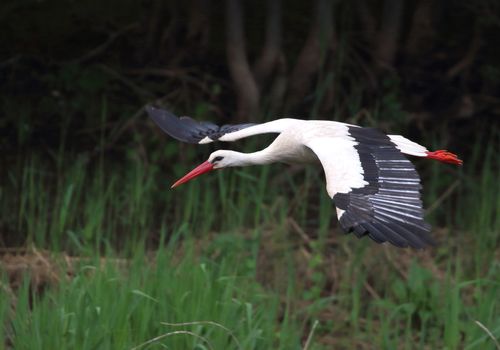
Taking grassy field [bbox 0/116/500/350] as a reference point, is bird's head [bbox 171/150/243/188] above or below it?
above

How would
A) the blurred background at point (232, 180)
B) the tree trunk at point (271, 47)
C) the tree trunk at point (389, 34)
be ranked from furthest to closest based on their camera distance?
the tree trunk at point (389, 34)
the tree trunk at point (271, 47)
the blurred background at point (232, 180)

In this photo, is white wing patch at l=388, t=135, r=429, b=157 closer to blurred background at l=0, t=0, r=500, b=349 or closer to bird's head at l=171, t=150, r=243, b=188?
blurred background at l=0, t=0, r=500, b=349

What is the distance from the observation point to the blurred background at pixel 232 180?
5.95 m

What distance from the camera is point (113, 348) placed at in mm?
5480

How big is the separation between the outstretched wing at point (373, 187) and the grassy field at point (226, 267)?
23.2 inches

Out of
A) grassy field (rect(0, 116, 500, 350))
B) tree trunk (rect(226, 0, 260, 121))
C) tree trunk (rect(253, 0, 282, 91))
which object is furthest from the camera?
tree trunk (rect(253, 0, 282, 91))

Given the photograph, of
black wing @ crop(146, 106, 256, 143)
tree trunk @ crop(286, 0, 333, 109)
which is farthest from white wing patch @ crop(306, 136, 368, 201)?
tree trunk @ crop(286, 0, 333, 109)

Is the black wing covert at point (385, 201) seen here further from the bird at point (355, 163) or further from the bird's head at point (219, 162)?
the bird's head at point (219, 162)

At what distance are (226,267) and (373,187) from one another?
1.46m

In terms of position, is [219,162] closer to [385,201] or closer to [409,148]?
[409,148]

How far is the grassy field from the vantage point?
5.67 m

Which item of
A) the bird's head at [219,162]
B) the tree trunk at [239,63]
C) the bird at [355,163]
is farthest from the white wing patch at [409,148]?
the tree trunk at [239,63]

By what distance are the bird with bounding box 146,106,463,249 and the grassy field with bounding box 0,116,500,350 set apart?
48cm

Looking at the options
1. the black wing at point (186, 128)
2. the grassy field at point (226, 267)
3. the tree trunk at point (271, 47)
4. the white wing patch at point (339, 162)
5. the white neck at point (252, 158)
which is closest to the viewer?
the white wing patch at point (339, 162)
